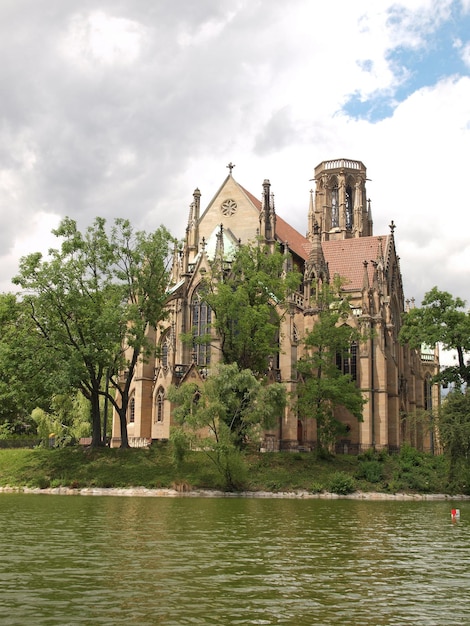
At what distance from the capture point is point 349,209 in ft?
282

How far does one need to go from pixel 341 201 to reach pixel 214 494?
2082 inches

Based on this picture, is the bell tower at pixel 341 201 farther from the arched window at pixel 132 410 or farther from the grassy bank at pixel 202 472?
the grassy bank at pixel 202 472

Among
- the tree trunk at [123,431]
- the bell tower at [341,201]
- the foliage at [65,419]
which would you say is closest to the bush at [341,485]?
the tree trunk at [123,431]

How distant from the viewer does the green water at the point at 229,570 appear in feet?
33.4

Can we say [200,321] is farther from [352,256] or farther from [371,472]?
[352,256]

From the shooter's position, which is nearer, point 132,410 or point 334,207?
point 132,410

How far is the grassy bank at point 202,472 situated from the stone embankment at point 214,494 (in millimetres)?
424

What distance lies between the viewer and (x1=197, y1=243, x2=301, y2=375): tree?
1799 inches

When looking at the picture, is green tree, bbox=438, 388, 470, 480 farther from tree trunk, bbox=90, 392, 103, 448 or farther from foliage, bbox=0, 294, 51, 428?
foliage, bbox=0, 294, 51, 428

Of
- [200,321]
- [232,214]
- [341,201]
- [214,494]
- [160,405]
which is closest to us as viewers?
[214,494]

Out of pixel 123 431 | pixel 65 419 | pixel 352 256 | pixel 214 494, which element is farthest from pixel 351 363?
pixel 65 419

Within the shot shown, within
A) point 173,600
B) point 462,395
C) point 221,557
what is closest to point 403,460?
point 462,395

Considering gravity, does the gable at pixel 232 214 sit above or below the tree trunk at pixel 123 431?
above

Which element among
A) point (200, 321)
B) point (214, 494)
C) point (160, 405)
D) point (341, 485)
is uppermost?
point (200, 321)
